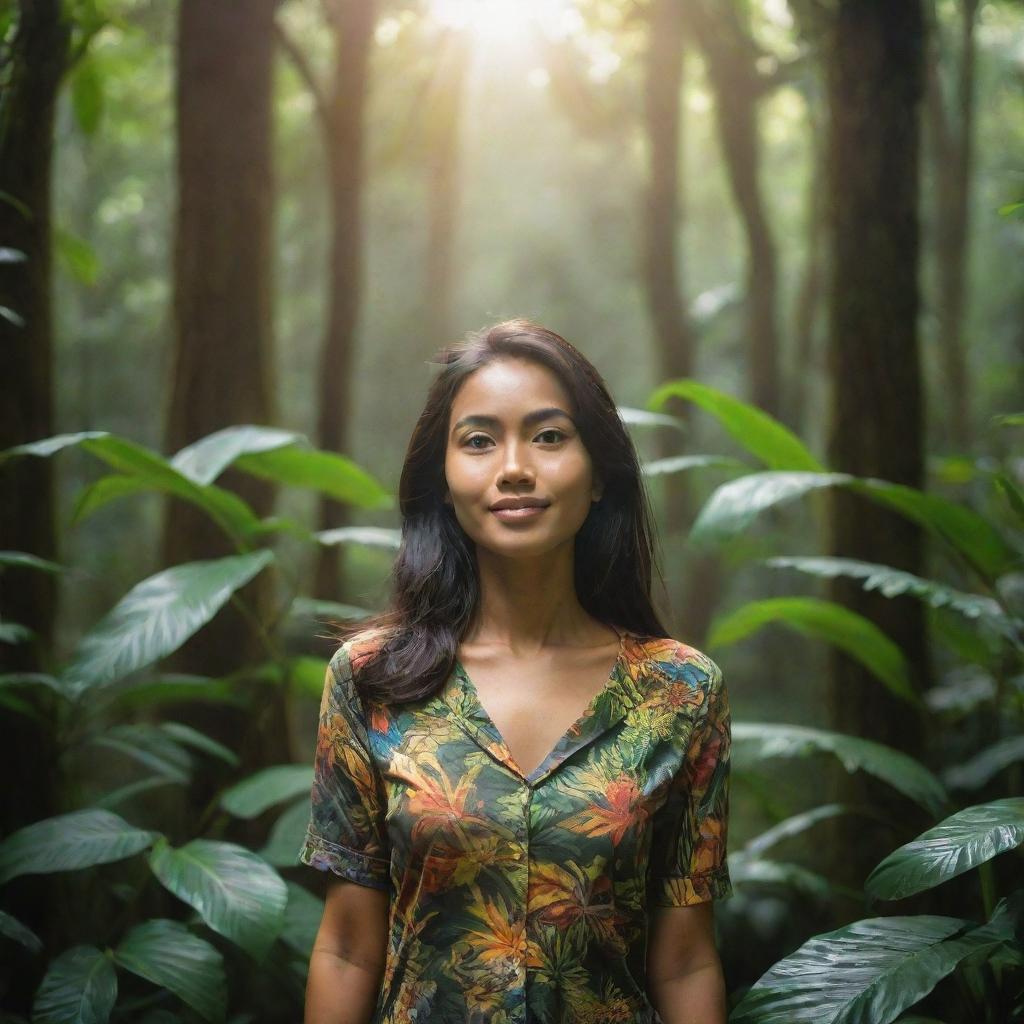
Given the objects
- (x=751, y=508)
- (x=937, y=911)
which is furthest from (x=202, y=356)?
(x=937, y=911)

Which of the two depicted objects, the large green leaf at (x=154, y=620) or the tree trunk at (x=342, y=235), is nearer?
the large green leaf at (x=154, y=620)

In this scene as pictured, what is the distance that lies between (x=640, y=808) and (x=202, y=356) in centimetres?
202

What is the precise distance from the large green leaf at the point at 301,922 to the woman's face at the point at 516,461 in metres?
1.02

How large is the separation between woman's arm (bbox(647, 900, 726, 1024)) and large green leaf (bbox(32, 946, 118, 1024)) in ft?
2.98

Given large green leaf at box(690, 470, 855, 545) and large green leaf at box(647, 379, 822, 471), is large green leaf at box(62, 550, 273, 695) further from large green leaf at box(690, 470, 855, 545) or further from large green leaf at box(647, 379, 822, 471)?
large green leaf at box(647, 379, 822, 471)

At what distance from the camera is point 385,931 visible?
1499mm

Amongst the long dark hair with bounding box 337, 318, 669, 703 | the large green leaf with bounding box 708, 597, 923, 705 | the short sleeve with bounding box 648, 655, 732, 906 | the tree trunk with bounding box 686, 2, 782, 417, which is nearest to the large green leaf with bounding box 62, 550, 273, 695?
the long dark hair with bounding box 337, 318, 669, 703

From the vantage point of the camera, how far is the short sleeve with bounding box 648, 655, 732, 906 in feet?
4.81

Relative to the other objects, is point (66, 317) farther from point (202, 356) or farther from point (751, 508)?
point (751, 508)

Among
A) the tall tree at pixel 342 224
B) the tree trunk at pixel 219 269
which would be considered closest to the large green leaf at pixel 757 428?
the tree trunk at pixel 219 269

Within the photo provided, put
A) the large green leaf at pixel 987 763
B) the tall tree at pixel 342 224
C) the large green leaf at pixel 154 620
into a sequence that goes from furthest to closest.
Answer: the tall tree at pixel 342 224 → the large green leaf at pixel 987 763 → the large green leaf at pixel 154 620

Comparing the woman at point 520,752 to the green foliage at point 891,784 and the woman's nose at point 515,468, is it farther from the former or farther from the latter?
the green foliage at point 891,784

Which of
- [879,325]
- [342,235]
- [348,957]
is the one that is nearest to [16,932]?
[348,957]

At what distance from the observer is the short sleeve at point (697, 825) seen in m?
1.47
